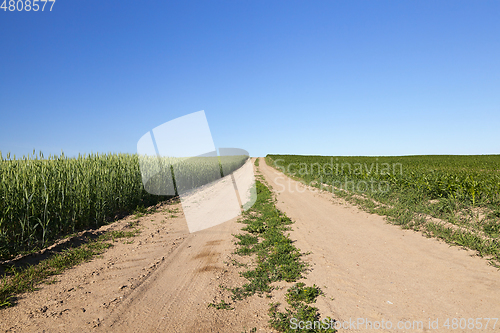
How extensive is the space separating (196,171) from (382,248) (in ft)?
53.2

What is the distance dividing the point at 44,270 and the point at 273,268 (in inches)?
172

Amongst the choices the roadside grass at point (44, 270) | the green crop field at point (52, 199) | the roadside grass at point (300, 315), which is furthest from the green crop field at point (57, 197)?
the roadside grass at point (300, 315)

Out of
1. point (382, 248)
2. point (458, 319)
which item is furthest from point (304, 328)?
point (382, 248)

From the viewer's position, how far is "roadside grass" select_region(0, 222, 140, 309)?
395cm

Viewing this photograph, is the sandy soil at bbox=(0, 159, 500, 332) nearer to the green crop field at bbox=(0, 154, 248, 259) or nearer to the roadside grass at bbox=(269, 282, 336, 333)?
the roadside grass at bbox=(269, 282, 336, 333)

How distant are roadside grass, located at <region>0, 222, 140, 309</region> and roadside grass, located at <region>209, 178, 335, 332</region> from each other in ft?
10.3

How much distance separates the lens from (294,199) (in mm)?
12273

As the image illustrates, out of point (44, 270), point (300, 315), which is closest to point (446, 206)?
point (300, 315)

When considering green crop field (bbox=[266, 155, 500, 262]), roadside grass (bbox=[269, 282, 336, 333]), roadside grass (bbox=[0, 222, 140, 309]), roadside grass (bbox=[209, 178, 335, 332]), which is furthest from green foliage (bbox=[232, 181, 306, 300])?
A: green crop field (bbox=[266, 155, 500, 262])

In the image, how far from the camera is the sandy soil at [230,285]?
331 centimetres

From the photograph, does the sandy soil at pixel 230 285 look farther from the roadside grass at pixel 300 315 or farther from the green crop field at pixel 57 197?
the green crop field at pixel 57 197

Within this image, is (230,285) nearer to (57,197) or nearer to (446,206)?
(57,197)

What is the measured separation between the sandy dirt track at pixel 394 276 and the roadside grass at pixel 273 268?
0.27 metres

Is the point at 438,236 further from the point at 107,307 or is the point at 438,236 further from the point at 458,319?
the point at 107,307
